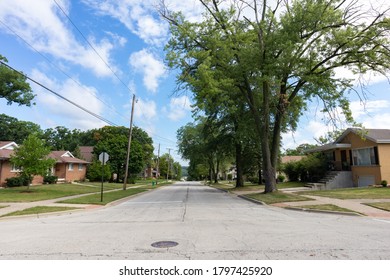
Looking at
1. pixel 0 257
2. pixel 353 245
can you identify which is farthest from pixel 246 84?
pixel 0 257

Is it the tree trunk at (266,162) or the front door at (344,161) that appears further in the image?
the front door at (344,161)

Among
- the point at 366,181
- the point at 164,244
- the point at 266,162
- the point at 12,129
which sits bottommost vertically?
the point at 164,244

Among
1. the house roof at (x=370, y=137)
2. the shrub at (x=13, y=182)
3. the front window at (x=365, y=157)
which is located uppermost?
the house roof at (x=370, y=137)

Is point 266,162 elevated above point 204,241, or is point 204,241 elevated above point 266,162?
point 266,162

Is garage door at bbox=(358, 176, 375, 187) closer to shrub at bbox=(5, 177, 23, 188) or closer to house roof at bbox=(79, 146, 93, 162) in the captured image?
shrub at bbox=(5, 177, 23, 188)

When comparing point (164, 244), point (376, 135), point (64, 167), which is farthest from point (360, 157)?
point (64, 167)

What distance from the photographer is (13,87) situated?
128ft

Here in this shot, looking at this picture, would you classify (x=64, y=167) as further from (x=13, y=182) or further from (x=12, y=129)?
(x=12, y=129)

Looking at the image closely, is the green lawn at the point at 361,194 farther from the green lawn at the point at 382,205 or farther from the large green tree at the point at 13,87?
Answer: the large green tree at the point at 13,87

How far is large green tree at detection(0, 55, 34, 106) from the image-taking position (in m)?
37.5

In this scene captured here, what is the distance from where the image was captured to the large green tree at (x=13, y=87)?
3753 centimetres

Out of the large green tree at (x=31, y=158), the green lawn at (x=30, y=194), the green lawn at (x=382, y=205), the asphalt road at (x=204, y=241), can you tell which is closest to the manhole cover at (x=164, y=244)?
the asphalt road at (x=204, y=241)

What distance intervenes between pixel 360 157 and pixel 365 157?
81cm

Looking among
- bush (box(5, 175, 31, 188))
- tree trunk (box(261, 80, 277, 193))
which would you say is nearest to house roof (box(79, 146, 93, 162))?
bush (box(5, 175, 31, 188))
